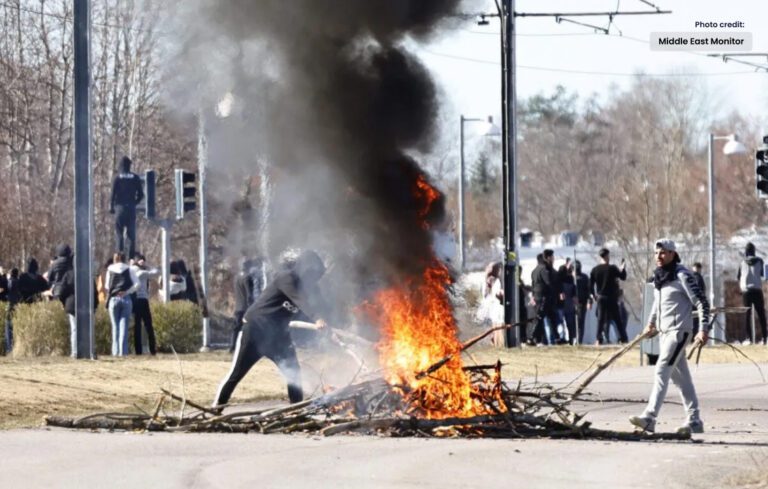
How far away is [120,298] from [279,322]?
8.82 m

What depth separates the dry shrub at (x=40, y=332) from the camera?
23.0 meters

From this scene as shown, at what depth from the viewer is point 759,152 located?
23.8 meters

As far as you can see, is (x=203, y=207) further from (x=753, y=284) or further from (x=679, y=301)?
(x=679, y=301)

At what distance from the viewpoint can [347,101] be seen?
1445 centimetres

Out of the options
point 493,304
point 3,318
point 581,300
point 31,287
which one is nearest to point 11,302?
point 31,287

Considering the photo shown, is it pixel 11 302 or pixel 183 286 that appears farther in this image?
pixel 183 286

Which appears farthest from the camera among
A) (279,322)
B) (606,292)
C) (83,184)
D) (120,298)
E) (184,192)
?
(606,292)

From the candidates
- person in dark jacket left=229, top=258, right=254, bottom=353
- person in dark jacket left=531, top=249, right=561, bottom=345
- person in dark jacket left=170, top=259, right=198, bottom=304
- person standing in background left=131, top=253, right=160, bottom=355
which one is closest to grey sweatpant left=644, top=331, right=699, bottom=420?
person in dark jacket left=229, top=258, right=254, bottom=353

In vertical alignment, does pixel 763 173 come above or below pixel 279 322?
above

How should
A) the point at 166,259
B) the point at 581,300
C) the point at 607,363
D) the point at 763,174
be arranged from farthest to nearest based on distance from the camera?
the point at 581,300
the point at 166,259
the point at 763,174
the point at 607,363

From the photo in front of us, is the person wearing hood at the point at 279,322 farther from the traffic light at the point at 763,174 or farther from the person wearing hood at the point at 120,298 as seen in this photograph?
the traffic light at the point at 763,174

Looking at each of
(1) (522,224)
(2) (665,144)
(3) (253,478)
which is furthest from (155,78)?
(1) (522,224)

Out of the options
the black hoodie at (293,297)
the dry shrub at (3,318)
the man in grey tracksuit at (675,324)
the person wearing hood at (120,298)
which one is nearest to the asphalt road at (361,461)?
the man in grey tracksuit at (675,324)

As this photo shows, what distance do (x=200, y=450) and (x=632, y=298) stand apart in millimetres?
33224
